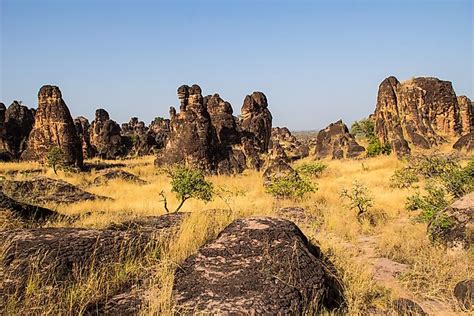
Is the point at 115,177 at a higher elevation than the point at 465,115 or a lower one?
lower

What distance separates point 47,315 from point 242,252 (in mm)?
2042

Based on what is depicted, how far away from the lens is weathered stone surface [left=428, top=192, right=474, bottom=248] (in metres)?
6.61

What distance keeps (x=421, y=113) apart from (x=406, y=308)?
2910 cm

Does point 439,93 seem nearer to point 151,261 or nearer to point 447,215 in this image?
point 447,215

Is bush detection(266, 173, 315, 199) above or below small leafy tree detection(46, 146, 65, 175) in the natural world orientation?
below

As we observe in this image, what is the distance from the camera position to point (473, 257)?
6062 millimetres

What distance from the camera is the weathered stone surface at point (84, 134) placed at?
38500mm

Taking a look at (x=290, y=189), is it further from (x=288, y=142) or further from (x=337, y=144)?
(x=288, y=142)

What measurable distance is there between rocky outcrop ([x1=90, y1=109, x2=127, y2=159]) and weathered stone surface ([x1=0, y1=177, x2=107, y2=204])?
91.4ft

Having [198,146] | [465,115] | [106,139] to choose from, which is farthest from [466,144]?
[106,139]

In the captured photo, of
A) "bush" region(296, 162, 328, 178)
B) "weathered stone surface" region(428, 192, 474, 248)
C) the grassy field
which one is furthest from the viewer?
"bush" region(296, 162, 328, 178)

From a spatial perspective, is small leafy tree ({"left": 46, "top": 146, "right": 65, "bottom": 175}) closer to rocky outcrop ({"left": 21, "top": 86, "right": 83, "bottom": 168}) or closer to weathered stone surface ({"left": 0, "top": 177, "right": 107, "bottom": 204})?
rocky outcrop ({"left": 21, "top": 86, "right": 83, "bottom": 168})

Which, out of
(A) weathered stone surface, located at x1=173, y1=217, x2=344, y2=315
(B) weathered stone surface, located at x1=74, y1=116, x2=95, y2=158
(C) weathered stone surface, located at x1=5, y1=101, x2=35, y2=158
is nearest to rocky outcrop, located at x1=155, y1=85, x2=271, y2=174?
(B) weathered stone surface, located at x1=74, y1=116, x2=95, y2=158

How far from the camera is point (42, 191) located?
44.4 ft
